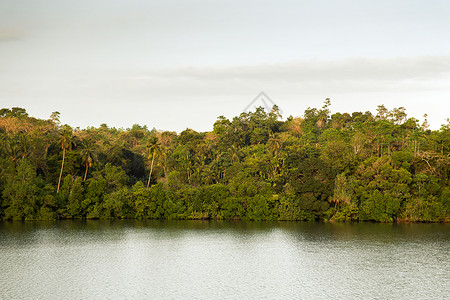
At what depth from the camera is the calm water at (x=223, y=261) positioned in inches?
1266

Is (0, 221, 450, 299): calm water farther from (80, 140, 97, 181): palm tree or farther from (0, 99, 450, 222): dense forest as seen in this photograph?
(80, 140, 97, 181): palm tree

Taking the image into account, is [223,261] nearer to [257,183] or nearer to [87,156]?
[257,183]

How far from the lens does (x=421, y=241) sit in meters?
50.7

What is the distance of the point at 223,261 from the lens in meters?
41.7

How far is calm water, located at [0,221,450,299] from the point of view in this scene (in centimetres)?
3216

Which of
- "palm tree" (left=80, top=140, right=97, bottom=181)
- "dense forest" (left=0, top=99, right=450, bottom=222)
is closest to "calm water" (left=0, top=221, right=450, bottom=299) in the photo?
"dense forest" (left=0, top=99, right=450, bottom=222)

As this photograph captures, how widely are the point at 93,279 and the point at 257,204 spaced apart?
37.7 metres

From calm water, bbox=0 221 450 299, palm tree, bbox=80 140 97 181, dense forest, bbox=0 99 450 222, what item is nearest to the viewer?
calm water, bbox=0 221 450 299

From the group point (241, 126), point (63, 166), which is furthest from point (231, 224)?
point (241, 126)

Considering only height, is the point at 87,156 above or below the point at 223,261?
above

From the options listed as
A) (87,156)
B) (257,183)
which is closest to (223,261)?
(257,183)

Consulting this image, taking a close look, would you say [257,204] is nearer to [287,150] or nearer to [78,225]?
[287,150]

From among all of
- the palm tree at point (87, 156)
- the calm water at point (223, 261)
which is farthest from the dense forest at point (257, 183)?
the calm water at point (223, 261)

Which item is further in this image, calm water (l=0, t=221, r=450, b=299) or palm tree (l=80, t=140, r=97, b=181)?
palm tree (l=80, t=140, r=97, b=181)
